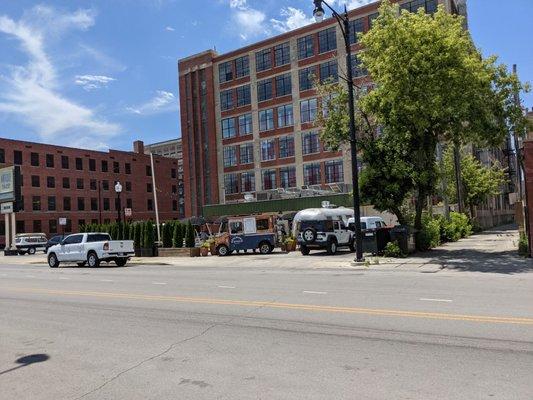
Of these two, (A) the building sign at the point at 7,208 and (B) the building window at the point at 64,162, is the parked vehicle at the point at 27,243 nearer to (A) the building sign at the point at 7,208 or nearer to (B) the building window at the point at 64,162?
(A) the building sign at the point at 7,208

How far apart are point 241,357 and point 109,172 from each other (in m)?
82.6

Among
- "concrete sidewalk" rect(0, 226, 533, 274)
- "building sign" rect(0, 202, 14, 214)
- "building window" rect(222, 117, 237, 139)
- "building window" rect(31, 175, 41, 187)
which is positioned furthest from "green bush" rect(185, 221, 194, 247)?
"building window" rect(31, 175, 41, 187)

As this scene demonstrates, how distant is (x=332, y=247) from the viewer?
2739 centimetres

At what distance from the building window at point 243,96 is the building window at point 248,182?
30.7 feet

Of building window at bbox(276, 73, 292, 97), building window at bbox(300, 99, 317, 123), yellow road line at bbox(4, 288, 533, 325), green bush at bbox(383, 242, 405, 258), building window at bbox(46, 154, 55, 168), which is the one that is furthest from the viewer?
building window at bbox(46, 154, 55, 168)

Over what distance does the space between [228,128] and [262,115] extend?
19.0 feet

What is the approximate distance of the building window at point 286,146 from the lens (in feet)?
213

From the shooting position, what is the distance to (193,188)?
74000 millimetres

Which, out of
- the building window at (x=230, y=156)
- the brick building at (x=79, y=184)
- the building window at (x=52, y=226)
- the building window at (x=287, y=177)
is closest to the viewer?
the building window at (x=287, y=177)

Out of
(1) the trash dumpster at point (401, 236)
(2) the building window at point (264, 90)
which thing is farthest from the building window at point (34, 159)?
(1) the trash dumpster at point (401, 236)

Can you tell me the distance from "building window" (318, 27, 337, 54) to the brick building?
37.9m

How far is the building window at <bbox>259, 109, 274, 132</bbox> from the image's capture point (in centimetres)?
6688

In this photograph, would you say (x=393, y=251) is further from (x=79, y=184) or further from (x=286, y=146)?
(x=79, y=184)

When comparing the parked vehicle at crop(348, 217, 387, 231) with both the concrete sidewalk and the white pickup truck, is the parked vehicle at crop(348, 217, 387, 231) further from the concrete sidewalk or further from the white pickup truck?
the white pickup truck
